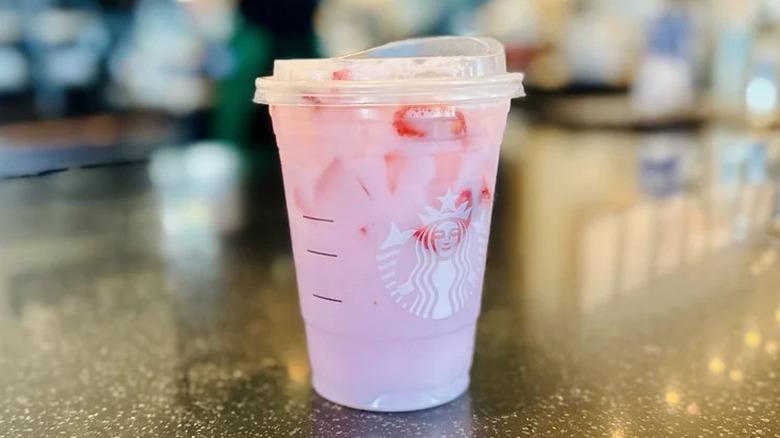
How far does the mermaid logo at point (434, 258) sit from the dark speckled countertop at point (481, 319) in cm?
7

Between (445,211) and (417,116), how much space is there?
0.06 m

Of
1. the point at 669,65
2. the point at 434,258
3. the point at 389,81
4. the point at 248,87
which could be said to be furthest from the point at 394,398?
the point at 669,65

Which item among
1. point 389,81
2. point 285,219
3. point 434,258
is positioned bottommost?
point 285,219

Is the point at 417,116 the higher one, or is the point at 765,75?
the point at 417,116

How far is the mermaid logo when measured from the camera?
0.45 metres

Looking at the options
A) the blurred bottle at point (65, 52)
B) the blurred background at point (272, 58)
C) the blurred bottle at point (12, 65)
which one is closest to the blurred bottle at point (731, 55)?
the blurred background at point (272, 58)

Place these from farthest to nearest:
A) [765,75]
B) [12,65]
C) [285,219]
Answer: [765,75]
[12,65]
[285,219]

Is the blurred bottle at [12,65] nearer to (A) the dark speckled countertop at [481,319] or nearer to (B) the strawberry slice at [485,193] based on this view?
(A) the dark speckled countertop at [481,319]

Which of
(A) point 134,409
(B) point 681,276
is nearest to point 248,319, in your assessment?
(A) point 134,409

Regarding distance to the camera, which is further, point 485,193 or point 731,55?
point 731,55

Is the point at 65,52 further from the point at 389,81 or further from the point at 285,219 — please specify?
the point at 389,81

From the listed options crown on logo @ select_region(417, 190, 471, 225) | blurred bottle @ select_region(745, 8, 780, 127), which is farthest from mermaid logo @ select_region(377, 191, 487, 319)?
blurred bottle @ select_region(745, 8, 780, 127)

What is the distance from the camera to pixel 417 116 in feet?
1.42

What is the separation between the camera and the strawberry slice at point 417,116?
430mm
